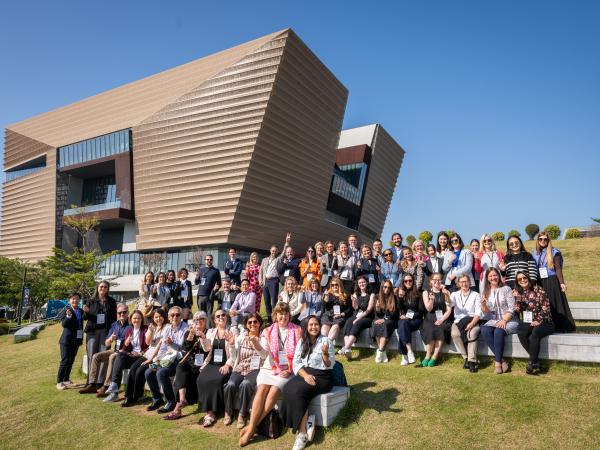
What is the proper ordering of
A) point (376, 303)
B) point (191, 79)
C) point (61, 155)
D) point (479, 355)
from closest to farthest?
Answer: point (479, 355)
point (376, 303)
point (191, 79)
point (61, 155)

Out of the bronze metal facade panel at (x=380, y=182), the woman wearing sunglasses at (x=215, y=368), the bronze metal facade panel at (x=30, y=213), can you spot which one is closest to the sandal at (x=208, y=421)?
the woman wearing sunglasses at (x=215, y=368)

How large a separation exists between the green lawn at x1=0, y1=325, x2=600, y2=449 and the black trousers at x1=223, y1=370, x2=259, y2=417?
0.99 ft

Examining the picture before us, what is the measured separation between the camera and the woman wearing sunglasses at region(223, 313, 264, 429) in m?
5.51

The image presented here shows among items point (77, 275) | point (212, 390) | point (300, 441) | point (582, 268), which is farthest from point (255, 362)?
point (77, 275)

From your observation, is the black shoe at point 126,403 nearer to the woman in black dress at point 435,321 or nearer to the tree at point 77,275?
the woman in black dress at point 435,321

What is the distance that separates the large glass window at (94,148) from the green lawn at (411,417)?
30.8 metres

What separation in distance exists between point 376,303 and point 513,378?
248 cm

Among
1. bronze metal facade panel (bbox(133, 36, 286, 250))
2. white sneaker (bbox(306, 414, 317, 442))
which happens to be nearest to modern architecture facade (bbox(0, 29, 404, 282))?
bronze metal facade panel (bbox(133, 36, 286, 250))

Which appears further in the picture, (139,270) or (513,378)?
(139,270)

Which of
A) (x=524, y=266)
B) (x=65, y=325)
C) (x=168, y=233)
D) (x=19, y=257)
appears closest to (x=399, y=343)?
(x=524, y=266)

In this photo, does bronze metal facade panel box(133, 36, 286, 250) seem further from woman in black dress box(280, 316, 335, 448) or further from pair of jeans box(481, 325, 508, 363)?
woman in black dress box(280, 316, 335, 448)

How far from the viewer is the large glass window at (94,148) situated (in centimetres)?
3491

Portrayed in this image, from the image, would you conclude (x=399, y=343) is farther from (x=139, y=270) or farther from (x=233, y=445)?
(x=139, y=270)

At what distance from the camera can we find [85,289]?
1110 inches
